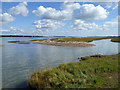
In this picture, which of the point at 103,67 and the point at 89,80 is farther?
the point at 103,67

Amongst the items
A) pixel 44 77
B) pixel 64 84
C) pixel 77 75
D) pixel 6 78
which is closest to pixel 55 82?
pixel 64 84

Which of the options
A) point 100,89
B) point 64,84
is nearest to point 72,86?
point 64,84

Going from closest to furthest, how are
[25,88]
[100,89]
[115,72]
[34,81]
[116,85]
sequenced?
[100,89] < [116,85] < [34,81] < [25,88] < [115,72]

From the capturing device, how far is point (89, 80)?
1050cm

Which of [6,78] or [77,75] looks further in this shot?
[6,78]

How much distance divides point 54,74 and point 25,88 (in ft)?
10.5

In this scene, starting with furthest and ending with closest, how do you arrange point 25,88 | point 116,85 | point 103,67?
point 103,67, point 25,88, point 116,85

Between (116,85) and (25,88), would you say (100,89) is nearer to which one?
(116,85)

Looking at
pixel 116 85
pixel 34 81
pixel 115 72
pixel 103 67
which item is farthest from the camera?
pixel 103 67

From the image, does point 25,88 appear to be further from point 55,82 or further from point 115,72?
point 115,72

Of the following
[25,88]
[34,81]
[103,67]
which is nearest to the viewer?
[34,81]

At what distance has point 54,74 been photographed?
11188 millimetres

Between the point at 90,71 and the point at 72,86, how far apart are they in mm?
4715

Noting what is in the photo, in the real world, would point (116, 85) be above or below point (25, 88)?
above
